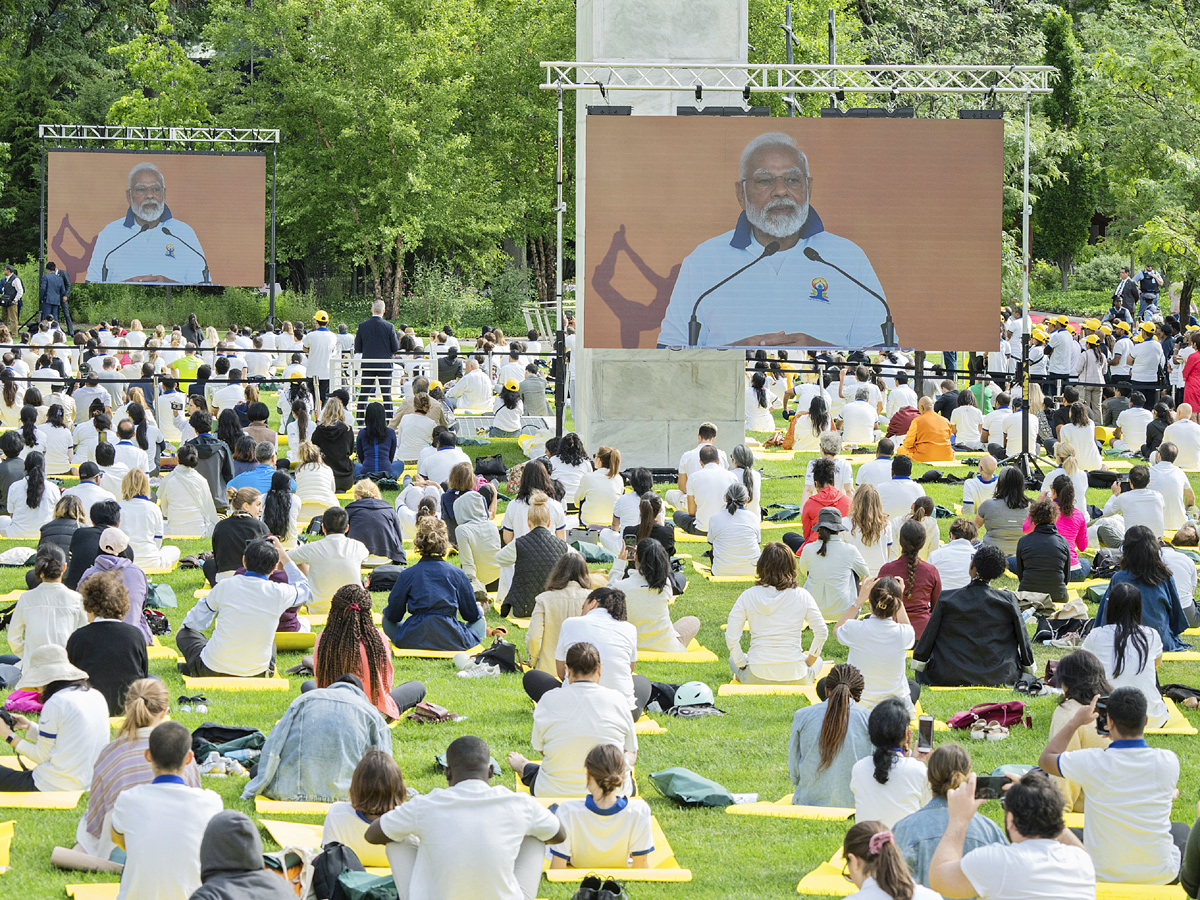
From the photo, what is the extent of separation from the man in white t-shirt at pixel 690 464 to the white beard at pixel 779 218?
2.96 metres

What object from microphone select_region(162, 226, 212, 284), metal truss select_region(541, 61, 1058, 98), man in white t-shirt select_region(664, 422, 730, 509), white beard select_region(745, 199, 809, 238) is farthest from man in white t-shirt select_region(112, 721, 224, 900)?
microphone select_region(162, 226, 212, 284)

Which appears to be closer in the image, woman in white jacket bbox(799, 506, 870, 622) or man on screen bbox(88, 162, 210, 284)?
woman in white jacket bbox(799, 506, 870, 622)

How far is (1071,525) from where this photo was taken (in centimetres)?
1377

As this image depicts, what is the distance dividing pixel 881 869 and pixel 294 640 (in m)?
6.90

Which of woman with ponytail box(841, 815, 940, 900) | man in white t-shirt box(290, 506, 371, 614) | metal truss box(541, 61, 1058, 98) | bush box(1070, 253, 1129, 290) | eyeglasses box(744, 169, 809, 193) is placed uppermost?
metal truss box(541, 61, 1058, 98)

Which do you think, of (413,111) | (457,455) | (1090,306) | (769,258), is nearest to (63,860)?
(457,455)

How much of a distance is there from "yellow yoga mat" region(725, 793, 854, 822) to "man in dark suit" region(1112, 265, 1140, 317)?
89.0ft

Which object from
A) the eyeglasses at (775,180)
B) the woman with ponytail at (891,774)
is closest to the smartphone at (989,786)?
the woman with ponytail at (891,774)

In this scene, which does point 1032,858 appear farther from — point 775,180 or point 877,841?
point 775,180

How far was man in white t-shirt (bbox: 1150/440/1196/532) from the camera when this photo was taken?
1544 centimetres

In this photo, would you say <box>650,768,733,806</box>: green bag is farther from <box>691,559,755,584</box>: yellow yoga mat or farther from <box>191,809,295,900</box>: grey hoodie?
<box>691,559,755,584</box>: yellow yoga mat

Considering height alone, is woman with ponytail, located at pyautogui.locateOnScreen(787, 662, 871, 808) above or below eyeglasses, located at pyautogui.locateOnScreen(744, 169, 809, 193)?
below

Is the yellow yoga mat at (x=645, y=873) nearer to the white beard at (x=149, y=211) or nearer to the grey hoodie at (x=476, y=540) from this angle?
the grey hoodie at (x=476, y=540)

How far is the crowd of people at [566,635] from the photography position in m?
5.93
